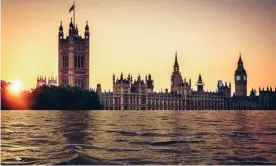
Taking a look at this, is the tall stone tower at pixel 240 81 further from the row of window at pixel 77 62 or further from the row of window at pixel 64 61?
the row of window at pixel 64 61

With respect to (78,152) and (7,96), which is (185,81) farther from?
(78,152)

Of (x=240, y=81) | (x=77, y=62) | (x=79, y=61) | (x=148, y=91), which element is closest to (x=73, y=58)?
(x=77, y=62)

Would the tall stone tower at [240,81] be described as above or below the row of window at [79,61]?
below

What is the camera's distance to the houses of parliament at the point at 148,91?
9219cm

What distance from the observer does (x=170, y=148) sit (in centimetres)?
1222

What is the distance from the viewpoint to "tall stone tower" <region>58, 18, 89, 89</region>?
101m

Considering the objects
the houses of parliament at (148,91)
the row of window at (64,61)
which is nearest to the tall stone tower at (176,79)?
the houses of parliament at (148,91)

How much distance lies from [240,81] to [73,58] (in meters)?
45.9

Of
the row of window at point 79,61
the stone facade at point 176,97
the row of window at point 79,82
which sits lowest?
the stone facade at point 176,97

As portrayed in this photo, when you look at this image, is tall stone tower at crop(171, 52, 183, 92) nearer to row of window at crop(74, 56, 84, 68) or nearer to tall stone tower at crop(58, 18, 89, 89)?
tall stone tower at crop(58, 18, 89, 89)

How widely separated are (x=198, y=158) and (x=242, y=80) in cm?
11647

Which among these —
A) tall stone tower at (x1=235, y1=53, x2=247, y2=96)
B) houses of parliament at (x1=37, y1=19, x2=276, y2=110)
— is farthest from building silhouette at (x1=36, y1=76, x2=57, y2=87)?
tall stone tower at (x1=235, y1=53, x2=247, y2=96)

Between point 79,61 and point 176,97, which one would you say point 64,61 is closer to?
point 79,61

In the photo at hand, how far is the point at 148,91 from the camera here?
324 ft
